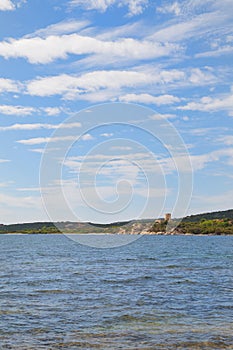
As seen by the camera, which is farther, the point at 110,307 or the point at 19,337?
the point at 110,307

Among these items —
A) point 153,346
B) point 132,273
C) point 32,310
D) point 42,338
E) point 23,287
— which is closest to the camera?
point 153,346

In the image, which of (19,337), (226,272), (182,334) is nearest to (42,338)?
(19,337)

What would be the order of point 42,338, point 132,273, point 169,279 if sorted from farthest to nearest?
point 132,273 < point 169,279 < point 42,338

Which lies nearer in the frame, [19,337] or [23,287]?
[19,337]

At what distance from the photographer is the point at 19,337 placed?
18.0m

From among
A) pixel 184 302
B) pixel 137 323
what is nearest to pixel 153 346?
pixel 137 323

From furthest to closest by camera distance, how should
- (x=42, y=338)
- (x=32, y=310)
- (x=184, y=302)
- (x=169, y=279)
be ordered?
(x=169, y=279), (x=184, y=302), (x=32, y=310), (x=42, y=338)

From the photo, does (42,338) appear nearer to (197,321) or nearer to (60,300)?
(197,321)

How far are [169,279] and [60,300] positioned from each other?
12847mm

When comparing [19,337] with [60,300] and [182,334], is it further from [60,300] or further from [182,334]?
[60,300]

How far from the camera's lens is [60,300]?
86.9 ft

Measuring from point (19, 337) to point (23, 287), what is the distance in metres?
14.2

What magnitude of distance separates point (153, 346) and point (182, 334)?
7.51 feet

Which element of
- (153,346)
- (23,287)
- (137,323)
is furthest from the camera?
(23,287)
